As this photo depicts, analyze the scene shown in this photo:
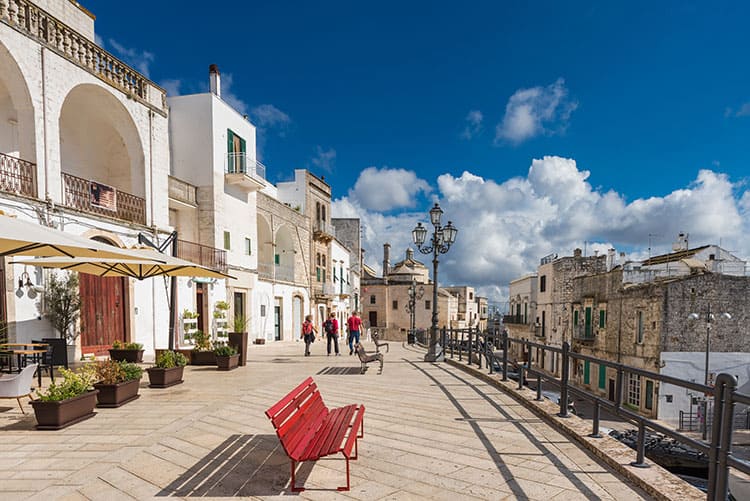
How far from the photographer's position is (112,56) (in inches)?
523

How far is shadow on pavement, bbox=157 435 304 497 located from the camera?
3348mm

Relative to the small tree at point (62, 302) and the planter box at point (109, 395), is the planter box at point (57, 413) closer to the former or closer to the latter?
the planter box at point (109, 395)

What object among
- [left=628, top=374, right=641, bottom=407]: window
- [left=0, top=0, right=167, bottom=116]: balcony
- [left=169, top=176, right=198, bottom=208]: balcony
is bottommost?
[left=628, top=374, right=641, bottom=407]: window

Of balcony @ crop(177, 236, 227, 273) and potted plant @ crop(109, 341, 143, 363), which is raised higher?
balcony @ crop(177, 236, 227, 273)

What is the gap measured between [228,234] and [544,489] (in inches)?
720

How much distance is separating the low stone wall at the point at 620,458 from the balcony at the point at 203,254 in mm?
15083

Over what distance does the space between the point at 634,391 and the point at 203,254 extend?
23.4 metres

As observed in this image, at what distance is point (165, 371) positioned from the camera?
748 centimetres

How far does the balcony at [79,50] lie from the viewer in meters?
10.2

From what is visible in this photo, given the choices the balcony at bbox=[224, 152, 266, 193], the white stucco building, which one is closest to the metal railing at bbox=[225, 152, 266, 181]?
the balcony at bbox=[224, 152, 266, 193]

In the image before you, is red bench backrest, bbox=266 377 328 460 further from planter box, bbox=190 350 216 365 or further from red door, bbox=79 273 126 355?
red door, bbox=79 273 126 355

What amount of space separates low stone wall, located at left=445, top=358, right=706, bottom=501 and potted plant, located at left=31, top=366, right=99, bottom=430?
6001 mm

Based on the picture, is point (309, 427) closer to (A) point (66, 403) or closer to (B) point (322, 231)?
(A) point (66, 403)

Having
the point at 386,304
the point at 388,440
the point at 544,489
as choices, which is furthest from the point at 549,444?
the point at 386,304
